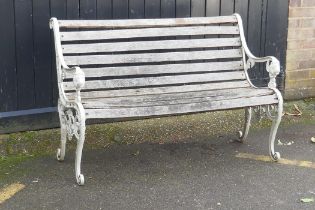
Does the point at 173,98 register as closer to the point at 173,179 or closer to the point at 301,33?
the point at 173,179

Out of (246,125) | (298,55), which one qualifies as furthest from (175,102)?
(298,55)

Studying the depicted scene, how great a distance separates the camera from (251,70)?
588 centimetres

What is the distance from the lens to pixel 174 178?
4.30 metres

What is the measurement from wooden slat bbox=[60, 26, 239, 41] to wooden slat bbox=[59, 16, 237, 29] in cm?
4

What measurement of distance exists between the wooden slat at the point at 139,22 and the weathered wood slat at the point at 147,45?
0.14 metres

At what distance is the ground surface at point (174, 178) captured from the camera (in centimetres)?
388

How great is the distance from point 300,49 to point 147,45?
205cm

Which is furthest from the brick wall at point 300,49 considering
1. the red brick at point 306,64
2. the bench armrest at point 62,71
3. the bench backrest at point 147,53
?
the bench armrest at point 62,71

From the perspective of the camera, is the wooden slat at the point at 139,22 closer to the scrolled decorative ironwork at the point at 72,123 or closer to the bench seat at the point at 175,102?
the bench seat at the point at 175,102

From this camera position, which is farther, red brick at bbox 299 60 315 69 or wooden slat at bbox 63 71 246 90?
red brick at bbox 299 60 315 69

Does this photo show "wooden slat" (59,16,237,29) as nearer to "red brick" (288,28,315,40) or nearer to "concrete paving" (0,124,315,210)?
"concrete paving" (0,124,315,210)

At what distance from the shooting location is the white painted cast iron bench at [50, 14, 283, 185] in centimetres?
420

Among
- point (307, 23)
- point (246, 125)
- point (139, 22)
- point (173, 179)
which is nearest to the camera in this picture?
point (173, 179)

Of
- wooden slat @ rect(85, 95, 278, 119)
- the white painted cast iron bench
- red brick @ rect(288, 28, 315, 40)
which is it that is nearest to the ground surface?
the white painted cast iron bench
